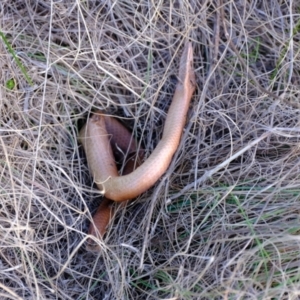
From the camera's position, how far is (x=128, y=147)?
8.16 feet

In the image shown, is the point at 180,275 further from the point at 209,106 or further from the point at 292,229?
the point at 209,106

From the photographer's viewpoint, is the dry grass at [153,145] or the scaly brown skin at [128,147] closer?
the dry grass at [153,145]

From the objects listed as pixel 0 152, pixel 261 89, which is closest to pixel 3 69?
pixel 0 152

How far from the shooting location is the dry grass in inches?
81.8

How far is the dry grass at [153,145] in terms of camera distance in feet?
6.82

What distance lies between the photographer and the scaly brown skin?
89.8 inches

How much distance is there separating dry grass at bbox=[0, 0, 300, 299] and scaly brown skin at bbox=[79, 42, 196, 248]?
2.1 inches

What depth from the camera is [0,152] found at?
2.21m

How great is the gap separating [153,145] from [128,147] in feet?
0.38

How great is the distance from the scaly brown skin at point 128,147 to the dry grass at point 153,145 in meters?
0.05

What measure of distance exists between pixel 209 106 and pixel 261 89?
0.25 meters

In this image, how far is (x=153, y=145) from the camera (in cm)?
248

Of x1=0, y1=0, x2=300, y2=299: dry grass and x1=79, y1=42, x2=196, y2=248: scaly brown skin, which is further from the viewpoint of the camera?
x1=79, y1=42, x2=196, y2=248: scaly brown skin

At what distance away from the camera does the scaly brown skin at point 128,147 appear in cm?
228
